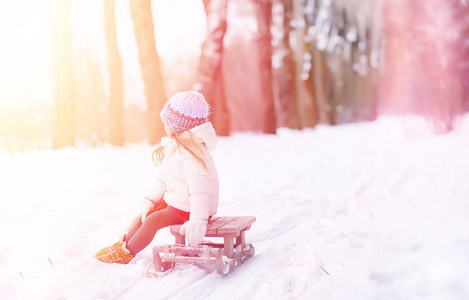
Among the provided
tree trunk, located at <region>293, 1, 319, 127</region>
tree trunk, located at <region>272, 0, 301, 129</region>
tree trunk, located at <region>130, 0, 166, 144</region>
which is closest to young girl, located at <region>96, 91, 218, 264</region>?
tree trunk, located at <region>130, 0, 166, 144</region>

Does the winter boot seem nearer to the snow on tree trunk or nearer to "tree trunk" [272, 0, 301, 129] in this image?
the snow on tree trunk

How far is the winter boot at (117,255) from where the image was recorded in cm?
509

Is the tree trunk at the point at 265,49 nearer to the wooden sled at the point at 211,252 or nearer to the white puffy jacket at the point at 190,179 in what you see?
the white puffy jacket at the point at 190,179

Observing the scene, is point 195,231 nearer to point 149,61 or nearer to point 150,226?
point 150,226

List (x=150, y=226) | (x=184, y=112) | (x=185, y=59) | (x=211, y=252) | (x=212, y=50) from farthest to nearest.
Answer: (x=185, y=59), (x=212, y=50), (x=150, y=226), (x=184, y=112), (x=211, y=252)

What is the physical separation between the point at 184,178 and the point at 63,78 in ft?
29.0

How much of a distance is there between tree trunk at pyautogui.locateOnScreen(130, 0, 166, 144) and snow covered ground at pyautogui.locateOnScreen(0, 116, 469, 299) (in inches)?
35.8

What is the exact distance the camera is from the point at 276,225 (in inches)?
255

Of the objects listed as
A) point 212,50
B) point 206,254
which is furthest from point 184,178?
point 212,50

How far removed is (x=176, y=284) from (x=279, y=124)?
1614cm

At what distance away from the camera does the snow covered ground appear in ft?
14.6

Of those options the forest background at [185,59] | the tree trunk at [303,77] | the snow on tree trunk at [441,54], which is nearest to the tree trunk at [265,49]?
the forest background at [185,59]

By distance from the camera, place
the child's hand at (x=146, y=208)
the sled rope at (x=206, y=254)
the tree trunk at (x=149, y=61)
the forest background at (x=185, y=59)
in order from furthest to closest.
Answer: the forest background at (x=185, y=59)
the tree trunk at (x=149, y=61)
the child's hand at (x=146, y=208)
the sled rope at (x=206, y=254)

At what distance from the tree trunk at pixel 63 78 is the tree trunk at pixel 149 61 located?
1.67 meters
